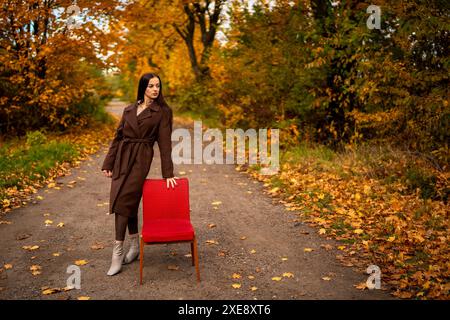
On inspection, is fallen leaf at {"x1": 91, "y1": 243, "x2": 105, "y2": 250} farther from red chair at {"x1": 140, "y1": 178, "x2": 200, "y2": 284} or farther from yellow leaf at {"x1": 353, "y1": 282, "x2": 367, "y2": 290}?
yellow leaf at {"x1": 353, "y1": 282, "x2": 367, "y2": 290}

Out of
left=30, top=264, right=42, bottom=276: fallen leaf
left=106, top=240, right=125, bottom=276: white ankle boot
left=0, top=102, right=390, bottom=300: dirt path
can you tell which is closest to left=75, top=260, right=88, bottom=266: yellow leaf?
left=0, top=102, right=390, bottom=300: dirt path

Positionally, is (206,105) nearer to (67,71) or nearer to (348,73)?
(67,71)

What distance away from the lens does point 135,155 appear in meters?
4.98

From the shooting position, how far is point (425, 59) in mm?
8023

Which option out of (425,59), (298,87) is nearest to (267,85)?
(298,87)

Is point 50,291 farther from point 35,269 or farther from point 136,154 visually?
point 136,154

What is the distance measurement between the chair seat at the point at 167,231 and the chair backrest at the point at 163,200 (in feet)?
0.40

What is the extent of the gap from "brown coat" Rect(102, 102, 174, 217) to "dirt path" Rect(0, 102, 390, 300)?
809 mm

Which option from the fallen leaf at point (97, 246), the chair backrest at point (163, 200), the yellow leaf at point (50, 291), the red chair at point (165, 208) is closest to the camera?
the yellow leaf at point (50, 291)

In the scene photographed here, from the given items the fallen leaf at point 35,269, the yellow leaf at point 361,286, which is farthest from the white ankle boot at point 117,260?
the yellow leaf at point 361,286

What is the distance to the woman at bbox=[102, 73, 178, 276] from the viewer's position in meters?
4.94

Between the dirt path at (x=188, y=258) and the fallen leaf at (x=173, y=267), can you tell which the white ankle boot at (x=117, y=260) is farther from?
the fallen leaf at (x=173, y=267)

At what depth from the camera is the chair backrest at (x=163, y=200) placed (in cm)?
488
